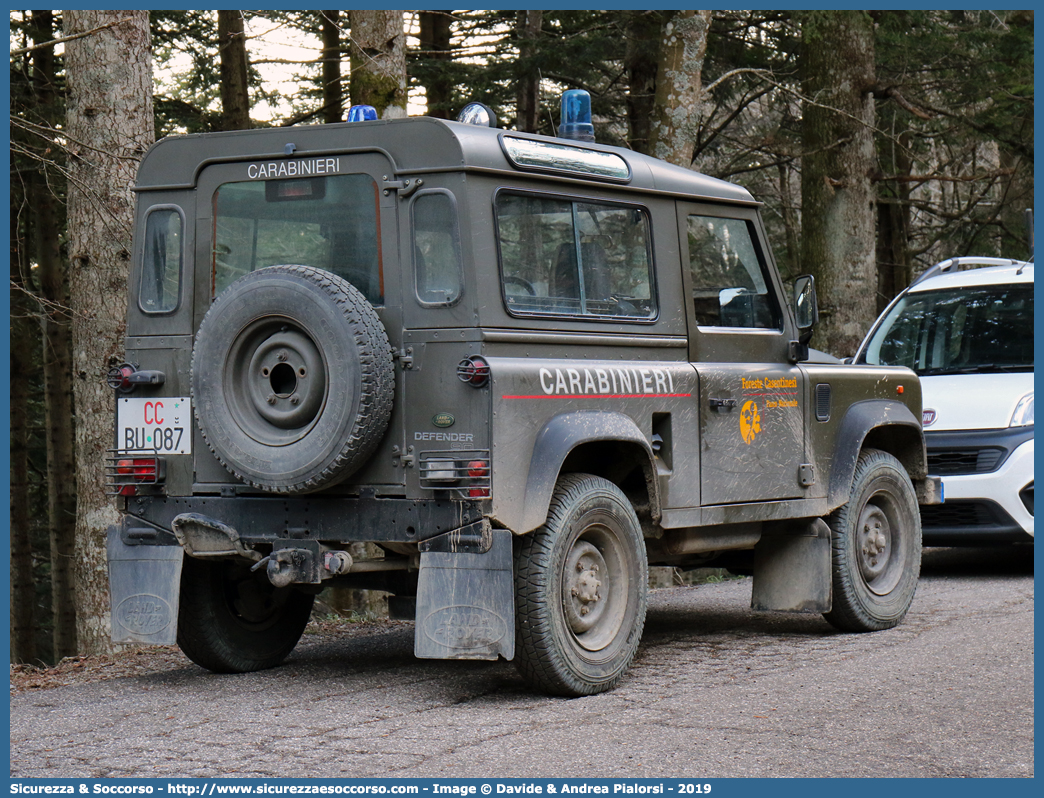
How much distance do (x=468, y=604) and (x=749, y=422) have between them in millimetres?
2353

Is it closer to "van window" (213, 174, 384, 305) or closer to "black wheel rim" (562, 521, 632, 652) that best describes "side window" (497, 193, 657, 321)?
"van window" (213, 174, 384, 305)

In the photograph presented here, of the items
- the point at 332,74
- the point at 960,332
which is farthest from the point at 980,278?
the point at 332,74

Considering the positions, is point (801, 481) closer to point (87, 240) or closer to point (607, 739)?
point (607, 739)

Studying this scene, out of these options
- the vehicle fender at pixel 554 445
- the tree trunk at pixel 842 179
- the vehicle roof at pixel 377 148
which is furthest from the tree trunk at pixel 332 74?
the vehicle fender at pixel 554 445

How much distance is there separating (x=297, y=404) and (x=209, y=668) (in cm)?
182

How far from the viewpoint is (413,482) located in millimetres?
6109

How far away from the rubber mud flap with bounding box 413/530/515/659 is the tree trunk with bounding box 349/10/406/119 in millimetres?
5520

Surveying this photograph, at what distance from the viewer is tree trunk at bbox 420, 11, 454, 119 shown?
1594 cm

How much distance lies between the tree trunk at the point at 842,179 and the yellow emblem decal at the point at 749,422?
7.24 meters

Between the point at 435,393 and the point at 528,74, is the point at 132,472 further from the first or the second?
the point at 528,74

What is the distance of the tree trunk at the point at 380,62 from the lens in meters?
10.6

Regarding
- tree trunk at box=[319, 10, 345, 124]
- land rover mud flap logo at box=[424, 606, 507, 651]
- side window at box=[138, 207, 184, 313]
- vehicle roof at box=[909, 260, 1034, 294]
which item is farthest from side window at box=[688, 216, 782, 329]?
tree trunk at box=[319, 10, 345, 124]

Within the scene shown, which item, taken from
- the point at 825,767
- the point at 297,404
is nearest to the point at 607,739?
the point at 825,767

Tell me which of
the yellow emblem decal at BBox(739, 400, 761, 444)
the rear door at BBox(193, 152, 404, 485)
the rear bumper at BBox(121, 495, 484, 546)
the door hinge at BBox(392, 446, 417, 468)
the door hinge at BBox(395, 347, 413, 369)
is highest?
the rear door at BBox(193, 152, 404, 485)
